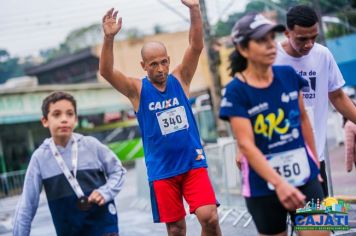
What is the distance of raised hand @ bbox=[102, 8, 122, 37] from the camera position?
4.50 meters

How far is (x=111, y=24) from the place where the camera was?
4527mm

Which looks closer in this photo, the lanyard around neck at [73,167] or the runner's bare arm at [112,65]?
the lanyard around neck at [73,167]

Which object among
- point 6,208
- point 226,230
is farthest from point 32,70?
point 226,230

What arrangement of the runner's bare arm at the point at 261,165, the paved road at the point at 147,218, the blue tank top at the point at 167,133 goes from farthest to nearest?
the paved road at the point at 147,218
the blue tank top at the point at 167,133
the runner's bare arm at the point at 261,165

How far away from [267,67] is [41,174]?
5.75ft

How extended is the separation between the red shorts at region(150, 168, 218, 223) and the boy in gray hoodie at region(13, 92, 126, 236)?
25.8 inches

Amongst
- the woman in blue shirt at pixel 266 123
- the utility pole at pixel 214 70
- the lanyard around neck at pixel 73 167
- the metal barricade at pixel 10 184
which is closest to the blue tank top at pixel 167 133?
the lanyard around neck at pixel 73 167

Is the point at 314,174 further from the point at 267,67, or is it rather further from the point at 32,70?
the point at 32,70

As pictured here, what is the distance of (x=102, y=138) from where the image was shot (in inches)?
1200

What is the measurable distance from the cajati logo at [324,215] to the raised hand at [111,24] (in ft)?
6.15

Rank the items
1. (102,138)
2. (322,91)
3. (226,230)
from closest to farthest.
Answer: (322,91)
(226,230)
(102,138)

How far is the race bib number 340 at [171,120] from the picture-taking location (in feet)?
15.8

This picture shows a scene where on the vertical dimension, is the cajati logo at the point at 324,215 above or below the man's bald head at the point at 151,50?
below

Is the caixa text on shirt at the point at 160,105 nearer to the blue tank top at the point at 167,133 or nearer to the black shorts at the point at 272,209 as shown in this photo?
the blue tank top at the point at 167,133
